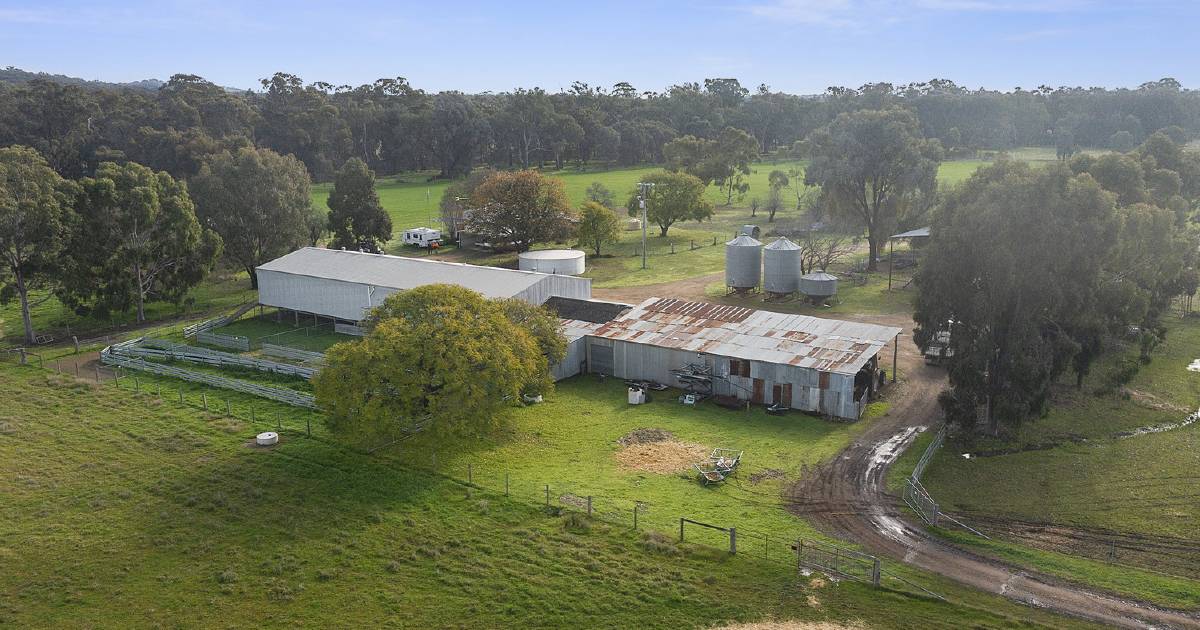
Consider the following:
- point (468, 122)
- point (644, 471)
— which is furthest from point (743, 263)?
point (468, 122)

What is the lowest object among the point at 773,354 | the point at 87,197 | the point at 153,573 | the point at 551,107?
the point at 153,573

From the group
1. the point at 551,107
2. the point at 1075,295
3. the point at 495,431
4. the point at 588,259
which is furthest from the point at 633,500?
the point at 551,107

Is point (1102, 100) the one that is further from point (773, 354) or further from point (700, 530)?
point (700, 530)

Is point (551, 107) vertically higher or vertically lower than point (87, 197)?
higher

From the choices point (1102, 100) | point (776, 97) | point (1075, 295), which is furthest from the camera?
point (776, 97)

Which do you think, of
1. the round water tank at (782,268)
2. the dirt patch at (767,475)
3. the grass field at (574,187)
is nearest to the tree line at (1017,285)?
the dirt patch at (767,475)

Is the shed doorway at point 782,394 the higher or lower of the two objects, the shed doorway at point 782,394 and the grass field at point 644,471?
Result: the higher

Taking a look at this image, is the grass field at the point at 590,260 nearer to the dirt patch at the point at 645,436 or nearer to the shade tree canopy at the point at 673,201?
the shade tree canopy at the point at 673,201
